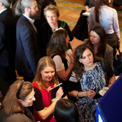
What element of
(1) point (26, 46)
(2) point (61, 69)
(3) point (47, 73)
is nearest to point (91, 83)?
(2) point (61, 69)

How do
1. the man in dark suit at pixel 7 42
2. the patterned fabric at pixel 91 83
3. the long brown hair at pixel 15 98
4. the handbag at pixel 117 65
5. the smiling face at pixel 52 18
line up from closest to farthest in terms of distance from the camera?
the long brown hair at pixel 15 98 → the patterned fabric at pixel 91 83 → the man in dark suit at pixel 7 42 → the smiling face at pixel 52 18 → the handbag at pixel 117 65

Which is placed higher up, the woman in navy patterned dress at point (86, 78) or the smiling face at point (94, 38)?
the smiling face at point (94, 38)

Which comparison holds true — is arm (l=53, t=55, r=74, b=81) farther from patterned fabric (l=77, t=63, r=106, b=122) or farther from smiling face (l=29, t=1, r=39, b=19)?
smiling face (l=29, t=1, r=39, b=19)

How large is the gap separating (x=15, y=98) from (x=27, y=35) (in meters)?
1.17

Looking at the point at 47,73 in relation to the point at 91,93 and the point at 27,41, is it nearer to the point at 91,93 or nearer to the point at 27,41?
the point at 91,93

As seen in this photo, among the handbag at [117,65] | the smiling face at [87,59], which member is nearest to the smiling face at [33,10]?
the smiling face at [87,59]

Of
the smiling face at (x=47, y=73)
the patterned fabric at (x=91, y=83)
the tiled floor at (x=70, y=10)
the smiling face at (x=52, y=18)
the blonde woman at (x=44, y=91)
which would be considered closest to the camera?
the blonde woman at (x=44, y=91)

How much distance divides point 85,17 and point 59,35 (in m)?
1.38

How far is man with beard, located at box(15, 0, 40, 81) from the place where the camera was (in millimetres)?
2844

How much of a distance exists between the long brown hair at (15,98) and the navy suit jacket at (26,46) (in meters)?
0.99

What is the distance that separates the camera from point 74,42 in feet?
17.4

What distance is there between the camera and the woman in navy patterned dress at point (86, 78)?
2.49 metres

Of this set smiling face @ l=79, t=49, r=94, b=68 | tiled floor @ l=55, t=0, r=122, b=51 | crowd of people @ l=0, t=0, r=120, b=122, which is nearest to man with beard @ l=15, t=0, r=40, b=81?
crowd of people @ l=0, t=0, r=120, b=122

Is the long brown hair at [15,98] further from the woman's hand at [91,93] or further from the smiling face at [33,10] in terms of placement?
the smiling face at [33,10]
